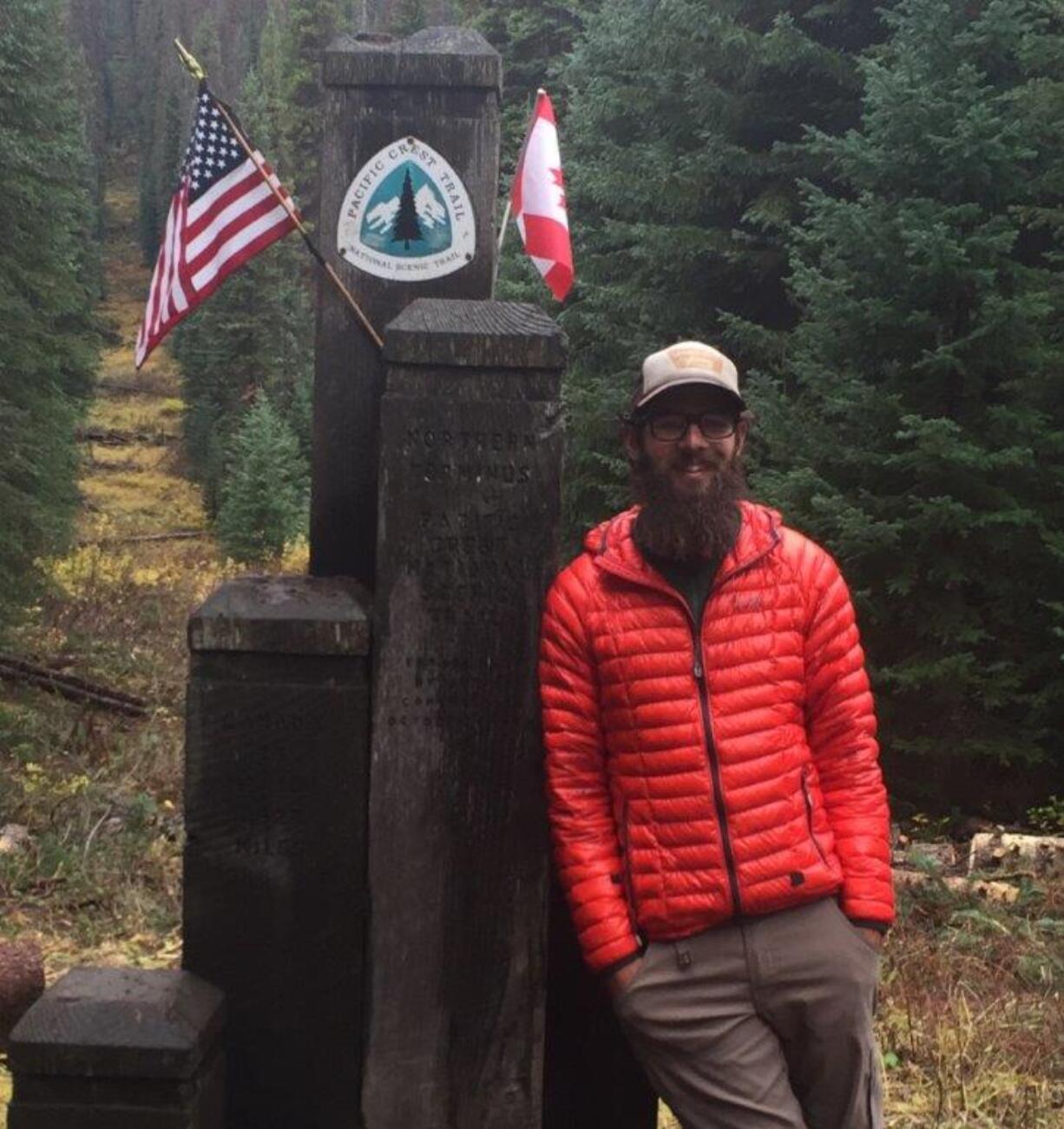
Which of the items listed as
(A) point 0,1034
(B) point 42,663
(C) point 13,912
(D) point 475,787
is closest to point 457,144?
(D) point 475,787

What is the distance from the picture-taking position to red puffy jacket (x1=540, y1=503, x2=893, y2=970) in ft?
9.30

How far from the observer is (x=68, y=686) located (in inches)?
647

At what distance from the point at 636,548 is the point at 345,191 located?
1.65 meters

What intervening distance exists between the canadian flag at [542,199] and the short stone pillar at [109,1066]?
3357 mm

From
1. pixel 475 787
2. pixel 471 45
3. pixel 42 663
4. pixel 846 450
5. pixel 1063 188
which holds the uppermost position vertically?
pixel 1063 188

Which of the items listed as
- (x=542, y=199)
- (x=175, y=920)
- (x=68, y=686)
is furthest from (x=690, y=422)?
(x=68, y=686)

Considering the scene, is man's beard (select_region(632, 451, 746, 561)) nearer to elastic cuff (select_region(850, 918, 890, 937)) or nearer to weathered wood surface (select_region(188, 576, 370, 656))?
weathered wood surface (select_region(188, 576, 370, 656))

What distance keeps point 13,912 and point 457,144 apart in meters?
4.23

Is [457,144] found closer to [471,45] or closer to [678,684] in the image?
[471,45]

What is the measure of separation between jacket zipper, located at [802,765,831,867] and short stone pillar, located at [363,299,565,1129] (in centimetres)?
67

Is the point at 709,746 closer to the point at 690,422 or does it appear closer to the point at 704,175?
the point at 690,422

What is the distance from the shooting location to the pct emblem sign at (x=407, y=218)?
3.94 meters

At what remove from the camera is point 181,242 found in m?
4.45

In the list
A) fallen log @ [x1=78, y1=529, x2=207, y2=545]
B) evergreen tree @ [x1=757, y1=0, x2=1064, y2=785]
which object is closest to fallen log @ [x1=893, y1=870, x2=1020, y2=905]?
evergreen tree @ [x1=757, y1=0, x2=1064, y2=785]
